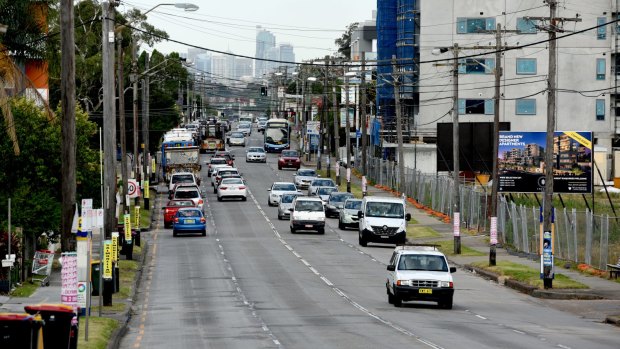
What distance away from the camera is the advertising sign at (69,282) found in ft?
72.9

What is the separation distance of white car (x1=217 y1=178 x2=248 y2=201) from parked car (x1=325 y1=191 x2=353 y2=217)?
34.4ft

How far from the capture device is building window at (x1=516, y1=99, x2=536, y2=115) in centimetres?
9925

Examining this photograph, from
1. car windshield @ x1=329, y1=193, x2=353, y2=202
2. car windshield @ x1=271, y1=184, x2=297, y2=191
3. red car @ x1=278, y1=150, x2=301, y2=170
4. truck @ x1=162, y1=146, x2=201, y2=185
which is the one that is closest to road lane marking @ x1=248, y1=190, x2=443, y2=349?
car windshield @ x1=329, y1=193, x2=353, y2=202

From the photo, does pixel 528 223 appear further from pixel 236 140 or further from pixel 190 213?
pixel 236 140

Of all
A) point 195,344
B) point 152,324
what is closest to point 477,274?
point 152,324

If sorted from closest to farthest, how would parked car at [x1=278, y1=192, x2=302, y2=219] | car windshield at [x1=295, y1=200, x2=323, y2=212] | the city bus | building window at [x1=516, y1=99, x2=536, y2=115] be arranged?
car windshield at [x1=295, y1=200, x2=323, y2=212], parked car at [x1=278, y1=192, x2=302, y2=219], building window at [x1=516, y1=99, x2=536, y2=115], the city bus

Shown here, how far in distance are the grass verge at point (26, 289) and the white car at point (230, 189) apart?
4176 cm

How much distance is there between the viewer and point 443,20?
100m

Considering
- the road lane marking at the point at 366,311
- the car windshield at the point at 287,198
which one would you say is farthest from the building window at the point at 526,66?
the road lane marking at the point at 366,311

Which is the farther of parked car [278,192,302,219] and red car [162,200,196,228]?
parked car [278,192,302,219]

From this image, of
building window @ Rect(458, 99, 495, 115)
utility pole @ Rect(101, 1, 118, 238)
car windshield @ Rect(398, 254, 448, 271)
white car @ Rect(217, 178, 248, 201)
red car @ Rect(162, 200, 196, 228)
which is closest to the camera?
car windshield @ Rect(398, 254, 448, 271)

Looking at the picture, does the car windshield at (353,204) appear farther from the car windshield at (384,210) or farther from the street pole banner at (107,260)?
the street pole banner at (107,260)

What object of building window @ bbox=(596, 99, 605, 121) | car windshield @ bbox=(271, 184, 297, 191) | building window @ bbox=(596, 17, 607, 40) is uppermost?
building window @ bbox=(596, 17, 607, 40)

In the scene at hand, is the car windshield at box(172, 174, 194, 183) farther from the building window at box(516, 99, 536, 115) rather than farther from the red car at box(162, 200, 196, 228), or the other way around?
the building window at box(516, 99, 536, 115)
